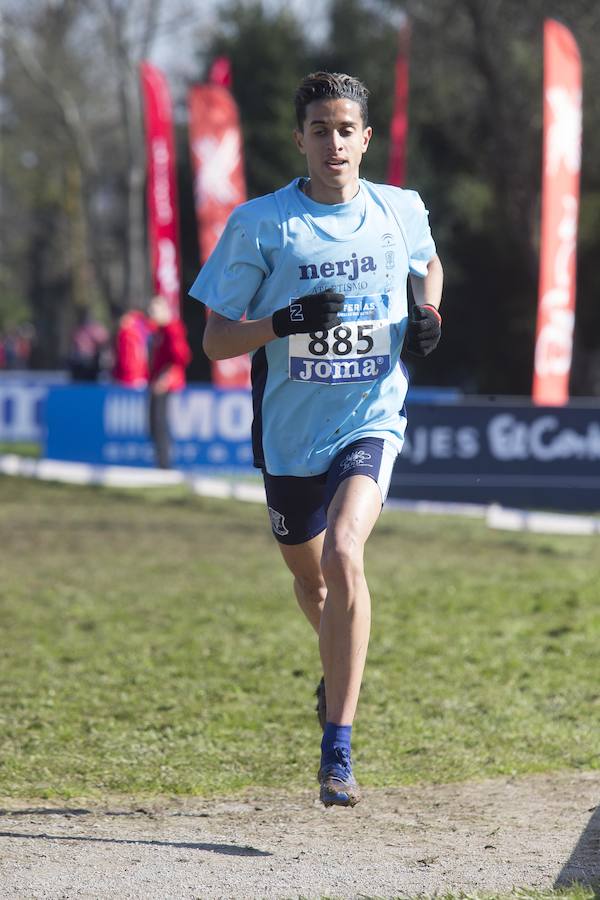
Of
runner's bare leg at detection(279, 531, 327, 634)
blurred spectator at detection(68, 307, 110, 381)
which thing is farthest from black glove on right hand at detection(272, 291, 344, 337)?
blurred spectator at detection(68, 307, 110, 381)

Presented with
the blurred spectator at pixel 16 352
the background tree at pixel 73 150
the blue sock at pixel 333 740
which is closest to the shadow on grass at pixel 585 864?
the blue sock at pixel 333 740

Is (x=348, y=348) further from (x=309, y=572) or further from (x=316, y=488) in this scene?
(x=309, y=572)

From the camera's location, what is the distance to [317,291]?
436 cm

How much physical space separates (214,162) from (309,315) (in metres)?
17.2

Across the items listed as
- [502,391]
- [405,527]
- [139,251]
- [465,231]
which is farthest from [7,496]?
[465,231]

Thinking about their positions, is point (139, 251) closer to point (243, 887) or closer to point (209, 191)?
point (209, 191)

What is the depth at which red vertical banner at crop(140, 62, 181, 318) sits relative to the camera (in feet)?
68.8

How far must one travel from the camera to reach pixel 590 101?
3162 centimetres

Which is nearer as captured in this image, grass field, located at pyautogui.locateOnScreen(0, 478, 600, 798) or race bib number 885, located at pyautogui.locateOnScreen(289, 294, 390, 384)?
race bib number 885, located at pyautogui.locateOnScreen(289, 294, 390, 384)

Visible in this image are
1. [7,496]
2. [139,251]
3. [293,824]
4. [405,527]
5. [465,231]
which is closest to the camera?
[293,824]

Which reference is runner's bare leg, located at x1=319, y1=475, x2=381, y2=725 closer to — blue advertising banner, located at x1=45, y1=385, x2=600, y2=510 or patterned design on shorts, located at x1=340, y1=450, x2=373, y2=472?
patterned design on shorts, located at x1=340, y1=450, x2=373, y2=472

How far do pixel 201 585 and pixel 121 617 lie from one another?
1.35 meters

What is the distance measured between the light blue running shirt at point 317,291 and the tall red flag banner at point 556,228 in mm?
11289

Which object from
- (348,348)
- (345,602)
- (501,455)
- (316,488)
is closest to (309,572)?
(316,488)
